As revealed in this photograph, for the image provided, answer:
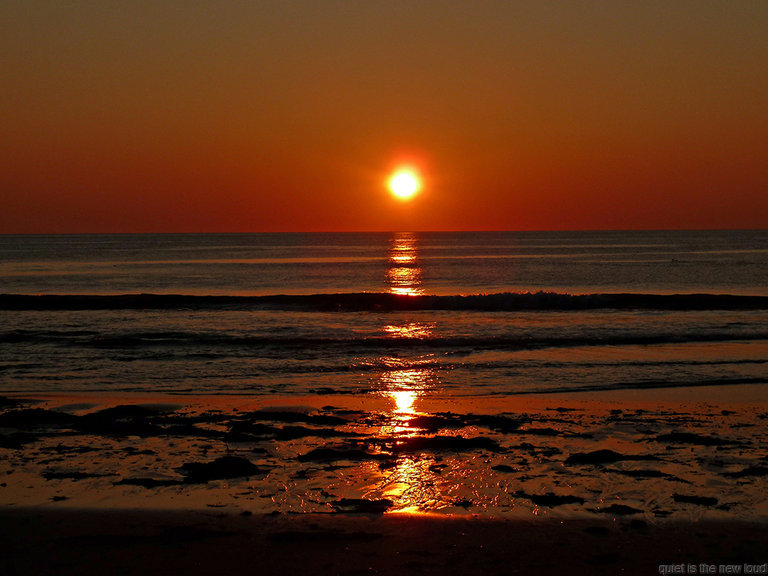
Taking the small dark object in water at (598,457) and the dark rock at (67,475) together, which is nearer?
the dark rock at (67,475)

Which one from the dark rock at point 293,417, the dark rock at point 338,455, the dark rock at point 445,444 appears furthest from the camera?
Answer: the dark rock at point 293,417

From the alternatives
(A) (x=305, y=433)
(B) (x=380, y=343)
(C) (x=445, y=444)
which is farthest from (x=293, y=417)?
(B) (x=380, y=343)

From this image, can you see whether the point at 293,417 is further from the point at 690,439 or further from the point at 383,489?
the point at 690,439

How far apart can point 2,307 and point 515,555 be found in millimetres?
36082

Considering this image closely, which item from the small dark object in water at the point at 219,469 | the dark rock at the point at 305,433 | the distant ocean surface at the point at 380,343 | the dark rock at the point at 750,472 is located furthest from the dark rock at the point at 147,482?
the dark rock at the point at 750,472

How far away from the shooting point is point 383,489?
834 centimetres

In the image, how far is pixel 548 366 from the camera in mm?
18297

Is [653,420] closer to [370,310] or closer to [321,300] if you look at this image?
[370,310]

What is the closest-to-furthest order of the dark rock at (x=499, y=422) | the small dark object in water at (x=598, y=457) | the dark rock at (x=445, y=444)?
1. the small dark object in water at (x=598, y=457)
2. the dark rock at (x=445, y=444)
3. the dark rock at (x=499, y=422)

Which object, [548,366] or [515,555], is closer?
[515,555]

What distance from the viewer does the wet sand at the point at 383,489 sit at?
6.62 m

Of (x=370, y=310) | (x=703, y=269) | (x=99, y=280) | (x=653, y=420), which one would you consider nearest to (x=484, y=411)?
(x=653, y=420)

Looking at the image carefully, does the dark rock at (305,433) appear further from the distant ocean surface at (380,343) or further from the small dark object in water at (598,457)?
the distant ocean surface at (380,343)

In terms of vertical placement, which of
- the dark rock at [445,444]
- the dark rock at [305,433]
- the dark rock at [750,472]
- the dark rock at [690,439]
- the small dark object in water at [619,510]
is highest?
the small dark object in water at [619,510]
